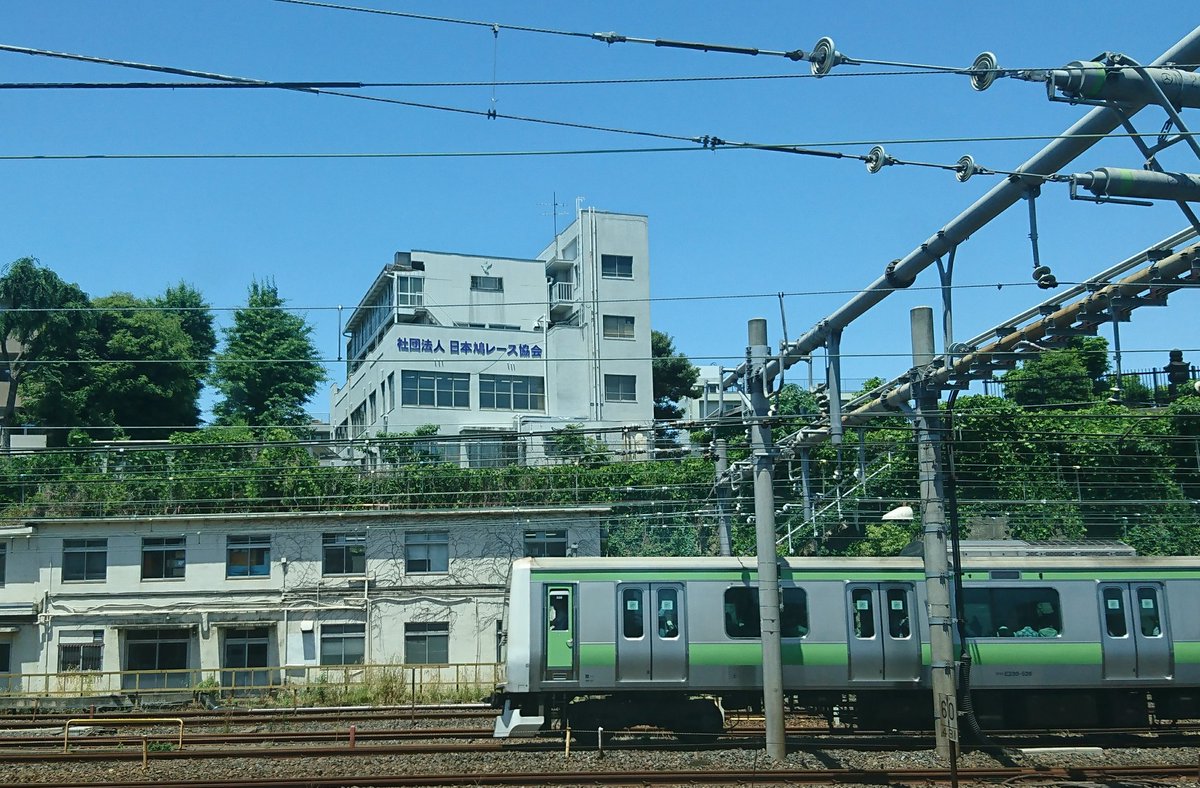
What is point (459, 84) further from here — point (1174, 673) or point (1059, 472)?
point (1059, 472)

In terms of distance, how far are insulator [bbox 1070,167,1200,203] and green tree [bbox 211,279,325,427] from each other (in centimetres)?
4615

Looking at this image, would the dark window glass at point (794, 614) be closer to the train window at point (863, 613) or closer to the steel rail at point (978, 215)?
the train window at point (863, 613)

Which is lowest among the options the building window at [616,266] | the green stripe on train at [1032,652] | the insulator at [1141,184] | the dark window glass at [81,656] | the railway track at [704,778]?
the railway track at [704,778]

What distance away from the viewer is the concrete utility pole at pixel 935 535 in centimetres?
1580

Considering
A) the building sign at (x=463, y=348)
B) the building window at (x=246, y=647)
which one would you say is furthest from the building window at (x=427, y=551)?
the building sign at (x=463, y=348)

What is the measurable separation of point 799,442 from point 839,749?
507 cm

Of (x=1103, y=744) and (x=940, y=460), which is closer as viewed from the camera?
(x=940, y=460)

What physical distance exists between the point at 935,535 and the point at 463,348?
1269 inches

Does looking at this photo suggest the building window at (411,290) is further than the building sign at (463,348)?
Yes

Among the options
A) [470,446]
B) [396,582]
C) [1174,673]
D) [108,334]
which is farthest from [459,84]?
[108,334]

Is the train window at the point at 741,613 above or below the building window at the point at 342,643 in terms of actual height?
Answer: above

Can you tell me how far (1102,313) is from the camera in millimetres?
13000

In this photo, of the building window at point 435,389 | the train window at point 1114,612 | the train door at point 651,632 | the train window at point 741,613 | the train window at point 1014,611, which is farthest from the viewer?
the building window at point 435,389

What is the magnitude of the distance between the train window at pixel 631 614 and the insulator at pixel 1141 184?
34.0 feet
